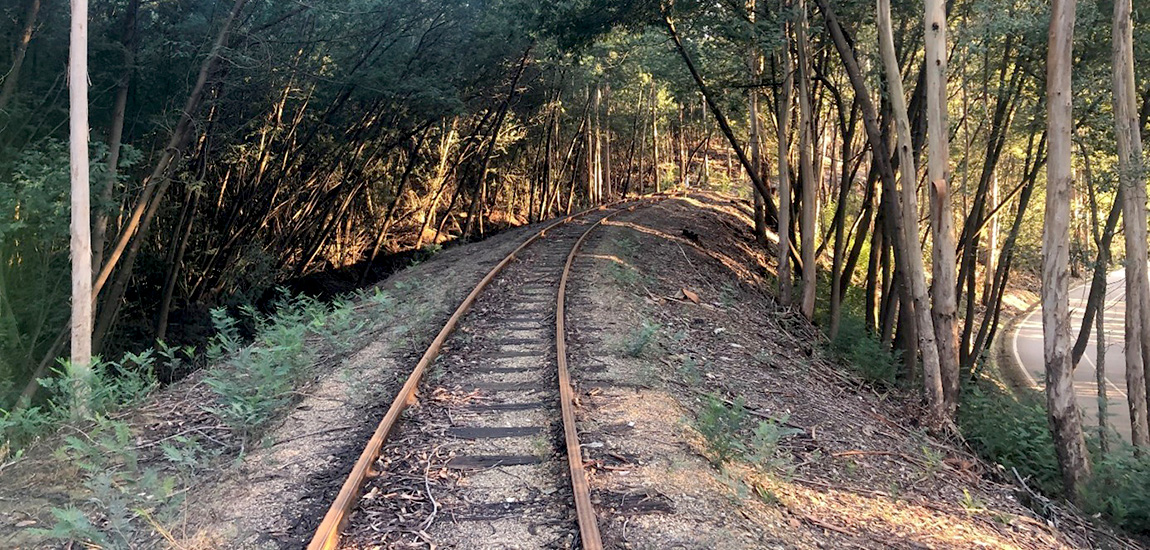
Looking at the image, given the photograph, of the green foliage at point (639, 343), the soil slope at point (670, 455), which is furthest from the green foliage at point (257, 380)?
the green foliage at point (639, 343)

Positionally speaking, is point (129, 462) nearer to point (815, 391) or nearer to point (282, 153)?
point (815, 391)

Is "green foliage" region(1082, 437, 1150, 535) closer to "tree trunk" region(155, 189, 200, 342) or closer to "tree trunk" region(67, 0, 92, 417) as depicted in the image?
"tree trunk" region(67, 0, 92, 417)

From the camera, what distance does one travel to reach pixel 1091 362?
1047 inches

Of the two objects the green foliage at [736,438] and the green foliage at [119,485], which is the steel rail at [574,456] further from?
the green foliage at [119,485]

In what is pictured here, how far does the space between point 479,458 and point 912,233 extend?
6.83 meters

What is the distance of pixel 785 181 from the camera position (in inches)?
530

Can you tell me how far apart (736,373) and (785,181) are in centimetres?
586

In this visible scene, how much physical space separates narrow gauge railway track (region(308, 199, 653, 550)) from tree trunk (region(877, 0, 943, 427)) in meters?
4.70

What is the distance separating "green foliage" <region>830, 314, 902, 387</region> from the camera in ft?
42.2

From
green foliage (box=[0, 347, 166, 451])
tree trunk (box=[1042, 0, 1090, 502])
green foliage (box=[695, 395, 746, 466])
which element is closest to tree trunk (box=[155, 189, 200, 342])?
green foliage (box=[0, 347, 166, 451])

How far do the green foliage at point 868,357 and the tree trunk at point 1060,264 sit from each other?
374 cm

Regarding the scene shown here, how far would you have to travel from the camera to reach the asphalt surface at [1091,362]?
20467 millimetres

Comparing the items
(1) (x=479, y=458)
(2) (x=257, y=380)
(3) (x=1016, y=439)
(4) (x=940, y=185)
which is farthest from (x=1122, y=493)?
(2) (x=257, y=380)

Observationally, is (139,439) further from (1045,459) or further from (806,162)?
(806,162)
